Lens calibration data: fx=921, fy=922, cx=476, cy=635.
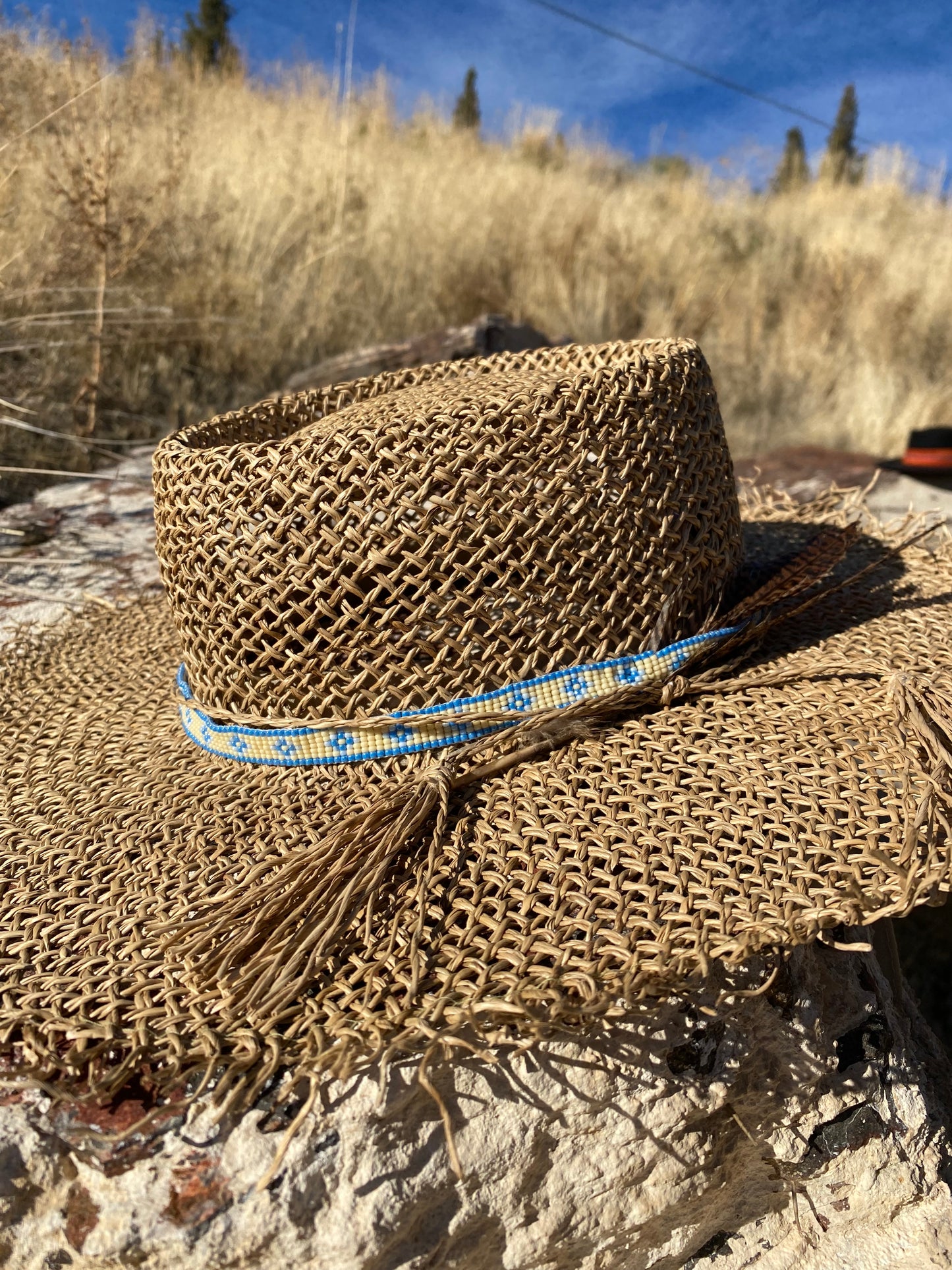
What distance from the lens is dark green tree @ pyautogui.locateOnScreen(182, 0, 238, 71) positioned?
7.44 metres

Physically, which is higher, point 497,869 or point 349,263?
point 349,263

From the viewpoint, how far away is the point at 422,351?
13.5 ft

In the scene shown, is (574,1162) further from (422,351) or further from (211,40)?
(211,40)

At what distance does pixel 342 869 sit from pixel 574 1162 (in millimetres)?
396

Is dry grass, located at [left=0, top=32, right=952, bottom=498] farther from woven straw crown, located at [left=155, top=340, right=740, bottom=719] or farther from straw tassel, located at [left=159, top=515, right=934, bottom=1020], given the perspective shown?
straw tassel, located at [left=159, top=515, right=934, bottom=1020]

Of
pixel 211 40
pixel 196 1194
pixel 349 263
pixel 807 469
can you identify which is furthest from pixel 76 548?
pixel 211 40

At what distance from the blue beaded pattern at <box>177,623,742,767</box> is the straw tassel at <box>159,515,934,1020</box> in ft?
0.08

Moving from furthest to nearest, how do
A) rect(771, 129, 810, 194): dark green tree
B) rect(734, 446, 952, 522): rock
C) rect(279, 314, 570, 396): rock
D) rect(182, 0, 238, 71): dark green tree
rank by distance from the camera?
1. rect(771, 129, 810, 194): dark green tree
2. rect(182, 0, 238, 71): dark green tree
3. rect(279, 314, 570, 396): rock
4. rect(734, 446, 952, 522): rock

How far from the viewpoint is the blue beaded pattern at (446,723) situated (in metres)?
1.19

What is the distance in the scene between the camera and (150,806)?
1.22 metres

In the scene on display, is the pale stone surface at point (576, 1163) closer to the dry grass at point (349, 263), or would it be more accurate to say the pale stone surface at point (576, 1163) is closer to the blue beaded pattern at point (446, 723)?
the blue beaded pattern at point (446, 723)

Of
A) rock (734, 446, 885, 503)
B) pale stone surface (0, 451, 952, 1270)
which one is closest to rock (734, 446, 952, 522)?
rock (734, 446, 885, 503)

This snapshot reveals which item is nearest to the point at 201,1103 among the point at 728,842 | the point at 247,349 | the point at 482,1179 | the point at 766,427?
the point at 482,1179

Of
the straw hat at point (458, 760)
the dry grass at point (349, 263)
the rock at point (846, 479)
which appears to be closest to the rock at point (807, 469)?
the rock at point (846, 479)
